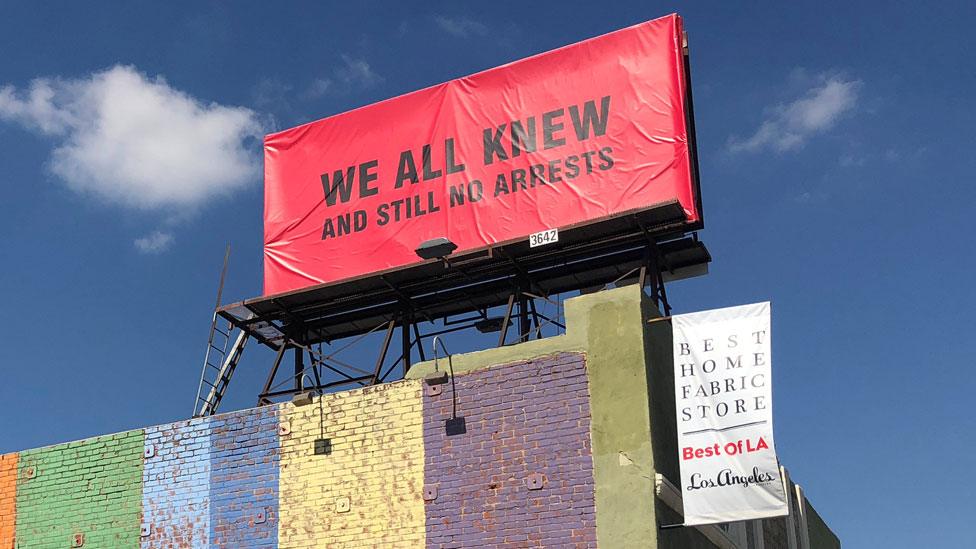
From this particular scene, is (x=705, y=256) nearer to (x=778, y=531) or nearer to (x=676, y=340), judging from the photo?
(x=676, y=340)

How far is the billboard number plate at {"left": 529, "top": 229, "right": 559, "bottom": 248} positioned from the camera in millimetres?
23625

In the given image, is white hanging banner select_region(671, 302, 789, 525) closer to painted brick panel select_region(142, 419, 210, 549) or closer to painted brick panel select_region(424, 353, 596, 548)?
painted brick panel select_region(424, 353, 596, 548)

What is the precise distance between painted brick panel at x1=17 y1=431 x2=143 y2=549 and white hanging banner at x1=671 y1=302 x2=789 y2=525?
36.5 feet

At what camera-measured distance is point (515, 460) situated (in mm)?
20594

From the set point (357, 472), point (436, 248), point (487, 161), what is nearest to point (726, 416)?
point (357, 472)

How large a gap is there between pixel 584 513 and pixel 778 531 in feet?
35.6

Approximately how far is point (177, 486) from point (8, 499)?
14.5 ft

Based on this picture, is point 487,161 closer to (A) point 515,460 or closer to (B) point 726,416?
(A) point 515,460

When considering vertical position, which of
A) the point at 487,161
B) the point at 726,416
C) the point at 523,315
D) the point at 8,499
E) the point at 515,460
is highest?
the point at 487,161

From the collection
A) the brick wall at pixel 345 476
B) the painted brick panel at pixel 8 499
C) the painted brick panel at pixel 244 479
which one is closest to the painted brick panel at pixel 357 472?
the brick wall at pixel 345 476

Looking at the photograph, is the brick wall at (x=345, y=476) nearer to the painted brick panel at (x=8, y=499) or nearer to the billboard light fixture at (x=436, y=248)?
the painted brick panel at (x=8, y=499)

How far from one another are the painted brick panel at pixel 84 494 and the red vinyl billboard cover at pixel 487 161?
5011mm

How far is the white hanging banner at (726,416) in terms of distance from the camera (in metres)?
19.2

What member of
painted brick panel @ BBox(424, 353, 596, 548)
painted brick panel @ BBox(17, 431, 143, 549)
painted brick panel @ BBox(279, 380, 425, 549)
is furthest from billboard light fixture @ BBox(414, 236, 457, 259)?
painted brick panel @ BBox(17, 431, 143, 549)
